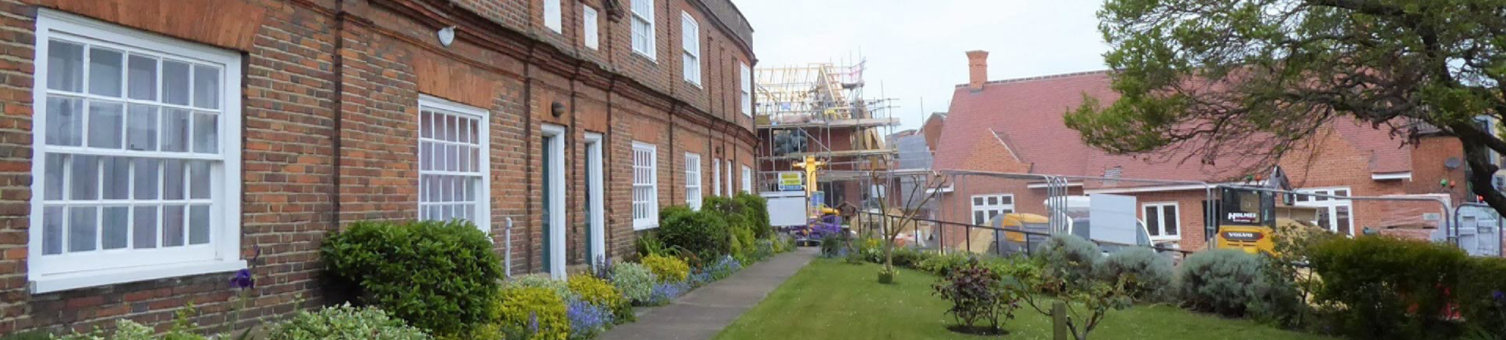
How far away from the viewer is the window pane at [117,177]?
197 inches

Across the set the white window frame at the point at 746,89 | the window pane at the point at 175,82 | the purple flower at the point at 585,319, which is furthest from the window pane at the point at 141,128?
the white window frame at the point at 746,89

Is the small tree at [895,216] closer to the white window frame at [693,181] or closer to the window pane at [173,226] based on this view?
the white window frame at [693,181]

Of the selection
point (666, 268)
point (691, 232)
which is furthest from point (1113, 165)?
point (666, 268)

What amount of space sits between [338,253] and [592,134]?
5697 millimetres

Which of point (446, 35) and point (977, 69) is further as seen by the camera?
point (977, 69)

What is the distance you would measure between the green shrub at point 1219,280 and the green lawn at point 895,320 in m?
0.26

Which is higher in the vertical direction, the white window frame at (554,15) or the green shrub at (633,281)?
the white window frame at (554,15)

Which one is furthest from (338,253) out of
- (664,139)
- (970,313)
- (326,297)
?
(664,139)

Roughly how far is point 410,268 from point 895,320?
5.48 m

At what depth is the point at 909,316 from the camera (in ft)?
34.2

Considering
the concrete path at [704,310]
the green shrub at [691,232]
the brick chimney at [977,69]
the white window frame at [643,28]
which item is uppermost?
the brick chimney at [977,69]

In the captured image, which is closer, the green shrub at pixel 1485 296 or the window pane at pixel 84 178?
the window pane at pixel 84 178

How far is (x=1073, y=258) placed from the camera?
45.0 feet

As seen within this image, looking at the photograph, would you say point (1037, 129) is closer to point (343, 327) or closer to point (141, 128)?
point (343, 327)
